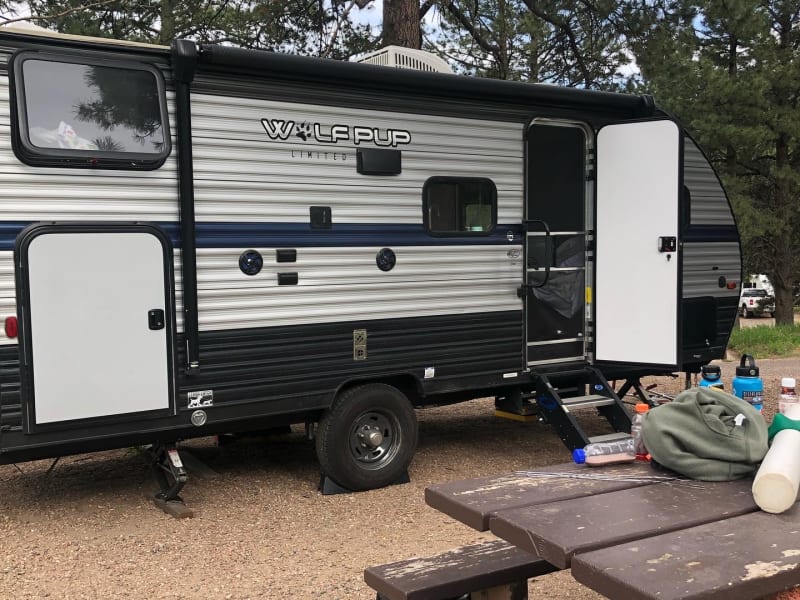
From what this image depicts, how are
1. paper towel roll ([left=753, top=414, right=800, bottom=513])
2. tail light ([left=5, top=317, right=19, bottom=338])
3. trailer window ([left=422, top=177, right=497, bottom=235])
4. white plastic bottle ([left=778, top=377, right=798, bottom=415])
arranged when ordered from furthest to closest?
trailer window ([left=422, top=177, right=497, bottom=235]), tail light ([left=5, top=317, right=19, bottom=338]), white plastic bottle ([left=778, top=377, right=798, bottom=415]), paper towel roll ([left=753, top=414, right=800, bottom=513])

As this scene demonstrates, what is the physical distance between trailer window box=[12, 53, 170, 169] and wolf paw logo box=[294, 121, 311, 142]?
0.85 meters

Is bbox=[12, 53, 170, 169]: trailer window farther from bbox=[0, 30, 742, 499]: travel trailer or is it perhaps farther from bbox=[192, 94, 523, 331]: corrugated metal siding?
bbox=[192, 94, 523, 331]: corrugated metal siding

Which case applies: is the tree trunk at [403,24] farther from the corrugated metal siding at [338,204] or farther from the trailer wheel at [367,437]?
the trailer wheel at [367,437]

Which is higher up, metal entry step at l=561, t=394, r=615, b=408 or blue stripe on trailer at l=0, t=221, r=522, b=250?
blue stripe on trailer at l=0, t=221, r=522, b=250

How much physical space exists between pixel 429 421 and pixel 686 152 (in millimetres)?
3382

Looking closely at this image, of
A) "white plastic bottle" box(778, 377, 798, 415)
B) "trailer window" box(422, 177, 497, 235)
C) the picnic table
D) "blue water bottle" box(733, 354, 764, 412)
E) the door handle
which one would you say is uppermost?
"trailer window" box(422, 177, 497, 235)

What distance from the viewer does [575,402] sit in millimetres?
6305

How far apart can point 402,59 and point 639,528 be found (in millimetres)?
4041

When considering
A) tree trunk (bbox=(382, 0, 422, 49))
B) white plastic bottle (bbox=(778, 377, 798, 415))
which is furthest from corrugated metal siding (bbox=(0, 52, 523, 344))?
tree trunk (bbox=(382, 0, 422, 49))

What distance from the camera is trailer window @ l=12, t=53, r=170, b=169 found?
4.54 meters

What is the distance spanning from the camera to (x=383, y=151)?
226 inches

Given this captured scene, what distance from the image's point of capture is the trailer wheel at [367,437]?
5.59m

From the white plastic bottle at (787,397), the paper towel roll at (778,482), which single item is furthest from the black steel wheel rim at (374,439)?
the paper towel roll at (778,482)

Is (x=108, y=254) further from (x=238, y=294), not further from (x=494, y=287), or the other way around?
(x=494, y=287)
